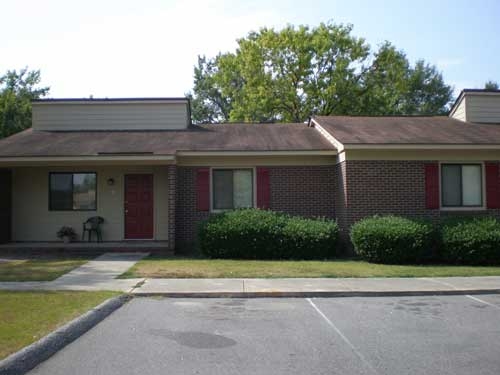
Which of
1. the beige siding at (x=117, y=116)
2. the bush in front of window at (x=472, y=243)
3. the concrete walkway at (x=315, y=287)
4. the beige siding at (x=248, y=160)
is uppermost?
the beige siding at (x=117, y=116)

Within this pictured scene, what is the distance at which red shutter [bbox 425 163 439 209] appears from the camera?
1545 centimetres

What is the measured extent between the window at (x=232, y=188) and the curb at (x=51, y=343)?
8.32m

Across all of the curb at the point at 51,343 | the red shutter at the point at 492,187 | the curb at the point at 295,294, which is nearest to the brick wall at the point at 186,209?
the curb at the point at 295,294

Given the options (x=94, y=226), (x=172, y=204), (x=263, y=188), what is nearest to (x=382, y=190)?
(x=263, y=188)

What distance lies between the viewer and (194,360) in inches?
224

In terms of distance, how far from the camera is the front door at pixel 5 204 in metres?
16.5

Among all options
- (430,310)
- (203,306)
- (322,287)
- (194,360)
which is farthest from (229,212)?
(194,360)

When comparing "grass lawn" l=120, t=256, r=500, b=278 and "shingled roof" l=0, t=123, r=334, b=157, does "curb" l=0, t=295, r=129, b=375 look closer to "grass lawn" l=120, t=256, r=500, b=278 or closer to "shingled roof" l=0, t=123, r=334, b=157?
"grass lawn" l=120, t=256, r=500, b=278

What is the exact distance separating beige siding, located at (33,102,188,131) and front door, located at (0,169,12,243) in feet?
10.2

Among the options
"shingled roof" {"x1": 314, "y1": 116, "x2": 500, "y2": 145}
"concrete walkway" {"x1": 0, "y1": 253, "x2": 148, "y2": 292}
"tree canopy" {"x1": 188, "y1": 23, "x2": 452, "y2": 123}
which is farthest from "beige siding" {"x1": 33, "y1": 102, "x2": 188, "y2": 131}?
"tree canopy" {"x1": 188, "y1": 23, "x2": 452, "y2": 123}

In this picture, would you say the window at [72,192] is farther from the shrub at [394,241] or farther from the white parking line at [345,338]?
the white parking line at [345,338]

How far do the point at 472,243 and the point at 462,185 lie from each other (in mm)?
3028

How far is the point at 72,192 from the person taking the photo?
56.4 ft

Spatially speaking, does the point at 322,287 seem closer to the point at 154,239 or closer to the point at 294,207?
the point at 294,207
